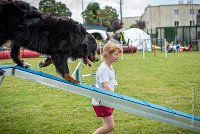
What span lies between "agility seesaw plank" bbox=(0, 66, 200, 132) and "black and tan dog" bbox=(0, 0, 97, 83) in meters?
0.16

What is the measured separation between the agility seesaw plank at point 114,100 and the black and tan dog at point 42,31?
158 mm

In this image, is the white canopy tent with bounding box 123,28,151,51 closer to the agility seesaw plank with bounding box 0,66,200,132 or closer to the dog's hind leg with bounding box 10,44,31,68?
the dog's hind leg with bounding box 10,44,31,68

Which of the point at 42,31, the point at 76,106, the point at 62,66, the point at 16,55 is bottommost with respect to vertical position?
the point at 76,106

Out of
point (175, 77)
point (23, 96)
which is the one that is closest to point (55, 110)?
point (23, 96)

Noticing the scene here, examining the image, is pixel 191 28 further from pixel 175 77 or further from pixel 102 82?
pixel 102 82

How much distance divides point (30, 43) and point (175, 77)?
8.94 meters

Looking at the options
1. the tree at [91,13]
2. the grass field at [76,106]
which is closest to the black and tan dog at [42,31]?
the grass field at [76,106]

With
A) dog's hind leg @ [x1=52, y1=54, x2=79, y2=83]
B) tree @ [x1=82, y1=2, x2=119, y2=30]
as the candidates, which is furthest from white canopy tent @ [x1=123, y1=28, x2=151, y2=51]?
dog's hind leg @ [x1=52, y1=54, x2=79, y2=83]

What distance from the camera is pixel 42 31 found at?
4844 millimetres

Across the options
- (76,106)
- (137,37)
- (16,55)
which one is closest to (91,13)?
(137,37)

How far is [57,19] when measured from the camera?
16.2 ft

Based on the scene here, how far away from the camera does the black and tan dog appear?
4.83m

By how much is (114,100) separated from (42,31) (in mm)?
1370

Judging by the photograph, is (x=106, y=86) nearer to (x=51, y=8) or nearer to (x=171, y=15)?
(x=51, y=8)
